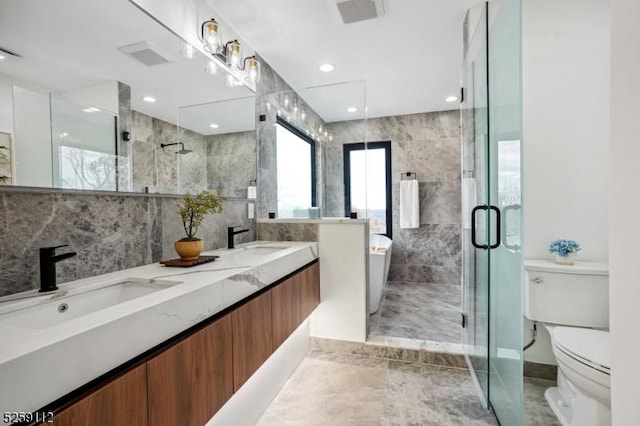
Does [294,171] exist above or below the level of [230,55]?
below

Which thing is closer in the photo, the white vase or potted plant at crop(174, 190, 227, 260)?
potted plant at crop(174, 190, 227, 260)

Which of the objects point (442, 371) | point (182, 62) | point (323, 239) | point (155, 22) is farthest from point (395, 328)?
point (155, 22)

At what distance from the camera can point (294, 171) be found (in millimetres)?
2941

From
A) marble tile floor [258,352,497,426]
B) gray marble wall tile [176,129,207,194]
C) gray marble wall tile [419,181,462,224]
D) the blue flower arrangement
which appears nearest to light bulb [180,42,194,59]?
gray marble wall tile [176,129,207,194]

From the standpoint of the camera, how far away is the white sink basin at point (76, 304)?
83cm

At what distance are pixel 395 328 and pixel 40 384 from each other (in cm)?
246

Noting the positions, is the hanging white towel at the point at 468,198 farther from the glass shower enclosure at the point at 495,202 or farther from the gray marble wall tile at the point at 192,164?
the gray marble wall tile at the point at 192,164

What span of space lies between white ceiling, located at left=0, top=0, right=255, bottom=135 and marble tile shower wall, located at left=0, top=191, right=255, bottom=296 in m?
0.43

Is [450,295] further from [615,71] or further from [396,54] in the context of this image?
[615,71]

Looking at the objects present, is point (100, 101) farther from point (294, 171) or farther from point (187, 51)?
point (294, 171)

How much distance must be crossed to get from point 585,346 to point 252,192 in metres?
2.24

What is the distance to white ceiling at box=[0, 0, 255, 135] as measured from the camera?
0.98 meters

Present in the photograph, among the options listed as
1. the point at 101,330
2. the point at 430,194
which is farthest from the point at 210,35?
the point at 430,194

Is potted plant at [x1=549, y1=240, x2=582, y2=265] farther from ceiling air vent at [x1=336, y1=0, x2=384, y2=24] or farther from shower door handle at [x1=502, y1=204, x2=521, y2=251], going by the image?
ceiling air vent at [x1=336, y1=0, x2=384, y2=24]
